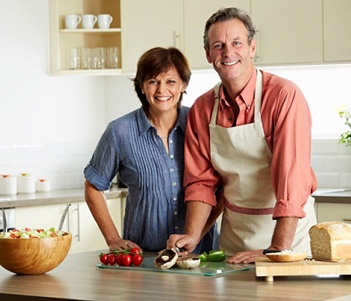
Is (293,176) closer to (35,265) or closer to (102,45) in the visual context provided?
(35,265)

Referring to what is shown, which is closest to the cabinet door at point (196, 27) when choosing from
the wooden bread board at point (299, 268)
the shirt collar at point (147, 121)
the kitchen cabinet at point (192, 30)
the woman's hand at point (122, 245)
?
the kitchen cabinet at point (192, 30)

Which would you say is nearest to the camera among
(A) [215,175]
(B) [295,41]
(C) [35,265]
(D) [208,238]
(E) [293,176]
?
(C) [35,265]

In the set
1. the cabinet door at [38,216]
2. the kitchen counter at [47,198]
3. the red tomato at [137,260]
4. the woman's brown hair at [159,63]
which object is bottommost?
the cabinet door at [38,216]

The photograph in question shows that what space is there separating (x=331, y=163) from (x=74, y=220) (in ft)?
5.56

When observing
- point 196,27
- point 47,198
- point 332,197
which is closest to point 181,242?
point 332,197

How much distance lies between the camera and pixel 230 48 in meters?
3.04

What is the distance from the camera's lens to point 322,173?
5.57 m

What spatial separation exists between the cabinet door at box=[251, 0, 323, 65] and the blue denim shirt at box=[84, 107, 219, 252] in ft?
6.58

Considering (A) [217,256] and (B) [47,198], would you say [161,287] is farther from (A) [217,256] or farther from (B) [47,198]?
(B) [47,198]

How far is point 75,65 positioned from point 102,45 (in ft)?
1.03

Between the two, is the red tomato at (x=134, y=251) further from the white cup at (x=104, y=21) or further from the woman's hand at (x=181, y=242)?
the white cup at (x=104, y=21)

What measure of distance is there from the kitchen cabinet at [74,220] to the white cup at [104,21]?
117 cm

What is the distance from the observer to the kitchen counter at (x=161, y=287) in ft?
7.37

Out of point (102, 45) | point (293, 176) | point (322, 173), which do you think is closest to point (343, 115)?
point (322, 173)
